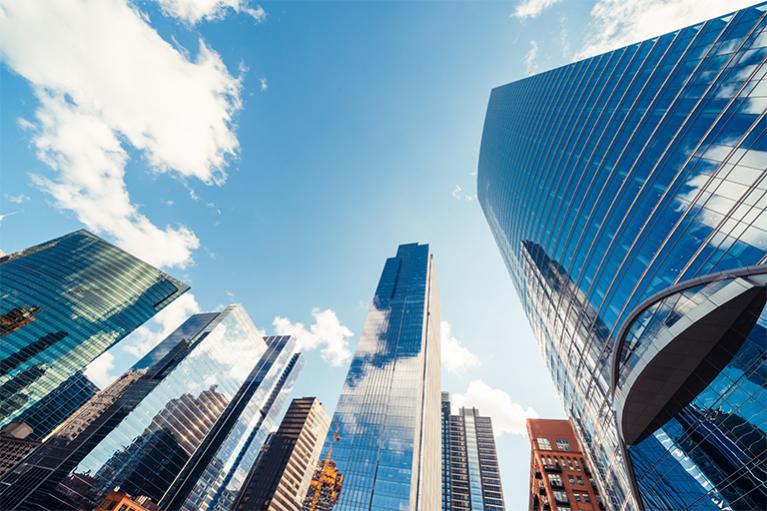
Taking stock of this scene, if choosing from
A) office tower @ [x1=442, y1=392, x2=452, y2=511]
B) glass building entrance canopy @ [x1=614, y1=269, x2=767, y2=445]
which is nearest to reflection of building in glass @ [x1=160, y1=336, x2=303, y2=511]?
office tower @ [x1=442, y1=392, x2=452, y2=511]

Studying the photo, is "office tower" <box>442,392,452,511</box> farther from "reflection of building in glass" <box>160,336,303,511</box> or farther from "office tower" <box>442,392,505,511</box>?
"reflection of building in glass" <box>160,336,303,511</box>

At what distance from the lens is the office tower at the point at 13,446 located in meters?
89.0

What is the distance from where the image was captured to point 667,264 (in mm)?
28375

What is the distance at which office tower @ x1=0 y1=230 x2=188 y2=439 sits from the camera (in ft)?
297

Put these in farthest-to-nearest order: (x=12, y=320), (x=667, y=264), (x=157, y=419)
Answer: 1. (x=157, y=419)
2. (x=12, y=320)
3. (x=667, y=264)

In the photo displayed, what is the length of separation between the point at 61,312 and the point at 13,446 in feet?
130

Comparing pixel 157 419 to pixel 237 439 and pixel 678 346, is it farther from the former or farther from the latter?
pixel 678 346

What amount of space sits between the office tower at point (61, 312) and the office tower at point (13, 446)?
356 centimetres

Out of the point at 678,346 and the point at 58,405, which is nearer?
the point at 678,346

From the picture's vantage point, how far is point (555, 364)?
185ft

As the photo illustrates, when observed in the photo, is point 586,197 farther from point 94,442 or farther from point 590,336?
point 94,442

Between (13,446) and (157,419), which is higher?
(157,419)

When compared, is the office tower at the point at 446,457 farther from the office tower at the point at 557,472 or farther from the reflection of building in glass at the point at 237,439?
the reflection of building in glass at the point at 237,439

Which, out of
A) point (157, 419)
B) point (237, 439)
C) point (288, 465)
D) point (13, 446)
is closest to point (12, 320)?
point (157, 419)
